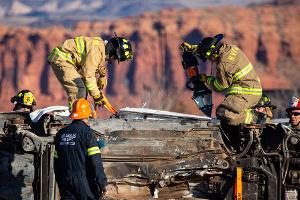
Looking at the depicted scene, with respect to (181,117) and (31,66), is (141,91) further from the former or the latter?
(181,117)

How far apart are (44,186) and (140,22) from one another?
35.4 meters

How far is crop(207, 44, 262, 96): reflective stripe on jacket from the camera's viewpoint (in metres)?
10.8

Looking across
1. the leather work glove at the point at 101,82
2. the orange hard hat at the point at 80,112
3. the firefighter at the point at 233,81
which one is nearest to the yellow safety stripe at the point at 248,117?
the firefighter at the point at 233,81

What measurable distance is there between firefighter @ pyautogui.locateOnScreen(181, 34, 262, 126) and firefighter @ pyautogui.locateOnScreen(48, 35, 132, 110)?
1257 mm

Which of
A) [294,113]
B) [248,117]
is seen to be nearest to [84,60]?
[248,117]

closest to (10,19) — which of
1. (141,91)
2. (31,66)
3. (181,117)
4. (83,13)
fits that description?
(83,13)

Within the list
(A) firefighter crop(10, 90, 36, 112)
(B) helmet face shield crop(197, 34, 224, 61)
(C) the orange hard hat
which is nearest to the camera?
(C) the orange hard hat

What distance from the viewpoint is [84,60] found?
1112cm

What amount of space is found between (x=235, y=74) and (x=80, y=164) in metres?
3.38

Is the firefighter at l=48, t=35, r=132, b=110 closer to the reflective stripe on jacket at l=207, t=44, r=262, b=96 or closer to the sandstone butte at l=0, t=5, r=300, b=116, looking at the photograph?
the reflective stripe on jacket at l=207, t=44, r=262, b=96

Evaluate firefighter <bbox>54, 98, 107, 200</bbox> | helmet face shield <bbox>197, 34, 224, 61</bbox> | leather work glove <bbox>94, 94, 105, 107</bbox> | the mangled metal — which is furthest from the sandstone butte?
firefighter <bbox>54, 98, 107, 200</bbox>

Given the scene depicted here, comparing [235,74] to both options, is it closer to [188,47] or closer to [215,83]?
[215,83]

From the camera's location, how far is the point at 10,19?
Answer: 205 feet

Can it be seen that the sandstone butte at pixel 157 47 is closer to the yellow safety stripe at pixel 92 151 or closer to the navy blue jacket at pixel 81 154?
the navy blue jacket at pixel 81 154
